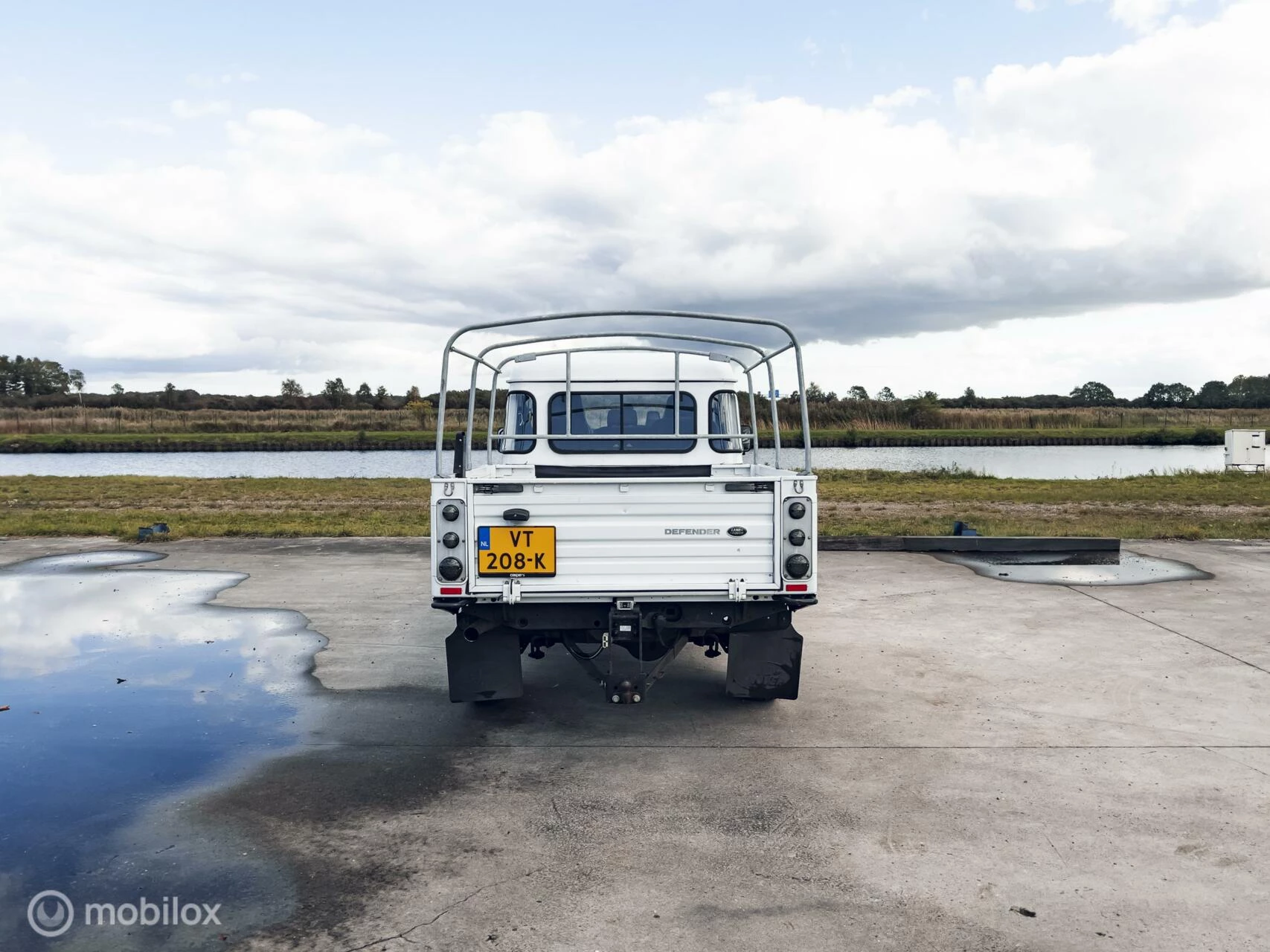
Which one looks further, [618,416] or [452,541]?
[618,416]

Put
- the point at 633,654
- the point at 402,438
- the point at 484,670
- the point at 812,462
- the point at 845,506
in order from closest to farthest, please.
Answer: the point at 633,654
the point at 484,670
the point at 845,506
the point at 812,462
the point at 402,438

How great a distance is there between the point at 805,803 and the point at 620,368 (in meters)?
4.54

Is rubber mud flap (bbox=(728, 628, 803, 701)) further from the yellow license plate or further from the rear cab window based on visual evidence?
the rear cab window

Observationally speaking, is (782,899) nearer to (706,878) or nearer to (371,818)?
(706,878)

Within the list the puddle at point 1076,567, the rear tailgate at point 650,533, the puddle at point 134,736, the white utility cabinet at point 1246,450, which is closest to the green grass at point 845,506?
the white utility cabinet at point 1246,450

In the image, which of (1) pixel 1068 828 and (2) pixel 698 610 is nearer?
(1) pixel 1068 828

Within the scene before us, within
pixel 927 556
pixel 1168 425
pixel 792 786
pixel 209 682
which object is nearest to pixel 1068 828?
pixel 792 786

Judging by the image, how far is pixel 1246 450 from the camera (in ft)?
87.9

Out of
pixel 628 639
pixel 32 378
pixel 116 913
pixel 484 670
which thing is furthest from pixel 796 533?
pixel 32 378

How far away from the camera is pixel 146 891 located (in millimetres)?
3779

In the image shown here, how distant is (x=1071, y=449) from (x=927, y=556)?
38.6 metres

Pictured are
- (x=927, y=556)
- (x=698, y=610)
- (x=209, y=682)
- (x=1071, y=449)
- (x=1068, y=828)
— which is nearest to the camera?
(x=1068, y=828)

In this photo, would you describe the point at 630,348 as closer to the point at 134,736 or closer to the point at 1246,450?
the point at 134,736

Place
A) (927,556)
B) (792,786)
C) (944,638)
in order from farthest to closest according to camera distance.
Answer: (927,556) → (944,638) → (792,786)
